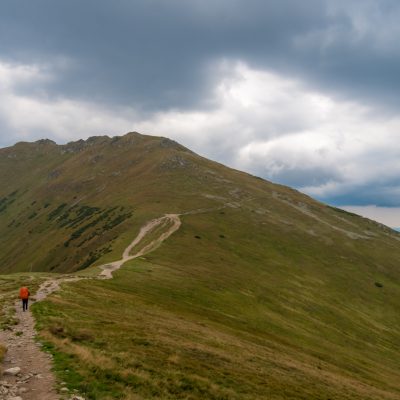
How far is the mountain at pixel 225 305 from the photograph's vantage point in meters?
25.5

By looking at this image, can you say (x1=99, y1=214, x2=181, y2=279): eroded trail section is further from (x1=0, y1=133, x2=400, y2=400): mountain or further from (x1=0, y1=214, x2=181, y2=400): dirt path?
(x1=0, y1=214, x2=181, y2=400): dirt path

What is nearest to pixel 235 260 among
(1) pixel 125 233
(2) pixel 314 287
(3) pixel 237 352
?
(2) pixel 314 287

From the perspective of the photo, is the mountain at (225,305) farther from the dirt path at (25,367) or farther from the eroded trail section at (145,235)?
the eroded trail section at (145,235)

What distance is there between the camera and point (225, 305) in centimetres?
6538

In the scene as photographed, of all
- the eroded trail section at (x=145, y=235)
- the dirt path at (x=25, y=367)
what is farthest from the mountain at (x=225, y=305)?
the eroded trail section at (x=145, y=235)

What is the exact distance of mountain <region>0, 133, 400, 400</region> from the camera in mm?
25500

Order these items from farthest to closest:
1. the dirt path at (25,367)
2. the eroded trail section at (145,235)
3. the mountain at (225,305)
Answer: the eroded trail section at (145,235), the mountain at (225,305), the dirt path at (25,367)

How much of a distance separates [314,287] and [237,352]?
77.0 m

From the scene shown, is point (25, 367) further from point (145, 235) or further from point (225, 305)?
point (145, 235)

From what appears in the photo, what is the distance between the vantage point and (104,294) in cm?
5000

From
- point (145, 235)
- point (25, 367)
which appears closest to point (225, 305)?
point (25, 367)

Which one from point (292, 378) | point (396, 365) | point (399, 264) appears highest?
point (399, 264)

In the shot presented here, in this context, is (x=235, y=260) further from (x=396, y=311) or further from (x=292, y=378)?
(x=292, y=378)

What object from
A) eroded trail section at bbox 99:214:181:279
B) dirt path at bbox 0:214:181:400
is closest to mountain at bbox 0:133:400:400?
dirt path at bbox 0:214:181:400
